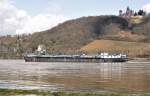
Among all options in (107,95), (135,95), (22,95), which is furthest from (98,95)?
(22,95)

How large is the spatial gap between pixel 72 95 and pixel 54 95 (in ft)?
7.59

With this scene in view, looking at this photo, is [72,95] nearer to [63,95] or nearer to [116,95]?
[63,95]

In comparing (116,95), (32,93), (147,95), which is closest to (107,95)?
(116,95)

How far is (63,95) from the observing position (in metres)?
47.9

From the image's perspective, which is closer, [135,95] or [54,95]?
[54,95]

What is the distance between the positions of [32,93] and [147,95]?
12.5m

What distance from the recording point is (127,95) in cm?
4959

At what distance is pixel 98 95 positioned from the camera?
159 feet

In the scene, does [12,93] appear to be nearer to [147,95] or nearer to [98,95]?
[98,95]

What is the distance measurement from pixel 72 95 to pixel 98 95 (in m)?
2.77

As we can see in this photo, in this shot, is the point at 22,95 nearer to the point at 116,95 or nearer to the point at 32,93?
the point at 32,93

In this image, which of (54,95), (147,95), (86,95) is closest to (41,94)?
(54,95)

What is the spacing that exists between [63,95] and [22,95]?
4263 millimetres

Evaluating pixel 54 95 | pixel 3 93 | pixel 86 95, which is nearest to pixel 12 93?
pixel 3 93
